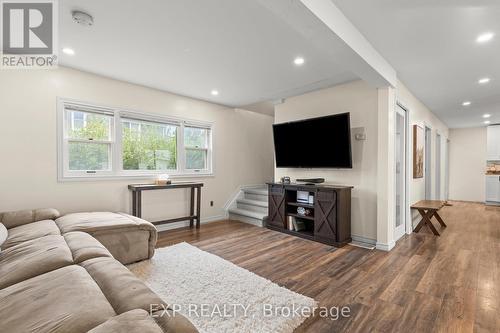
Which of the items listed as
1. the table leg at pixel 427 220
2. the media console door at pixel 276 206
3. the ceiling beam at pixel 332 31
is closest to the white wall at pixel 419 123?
the table leg at pixel 427 220

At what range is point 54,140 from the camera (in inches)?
130

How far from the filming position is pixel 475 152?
764 centimetres

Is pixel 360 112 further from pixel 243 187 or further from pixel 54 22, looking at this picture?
pixel 54 22

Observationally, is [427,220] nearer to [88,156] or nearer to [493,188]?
[493,188]

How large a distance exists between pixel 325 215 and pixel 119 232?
2750 millimetres

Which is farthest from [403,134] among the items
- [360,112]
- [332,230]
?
[332,230]

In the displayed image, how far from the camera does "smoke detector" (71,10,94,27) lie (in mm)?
2121

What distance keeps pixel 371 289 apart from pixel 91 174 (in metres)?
3.91

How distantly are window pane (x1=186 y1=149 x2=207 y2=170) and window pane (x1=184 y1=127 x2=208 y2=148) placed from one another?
0.42 ft

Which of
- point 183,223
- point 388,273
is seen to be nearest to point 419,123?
point 388,273

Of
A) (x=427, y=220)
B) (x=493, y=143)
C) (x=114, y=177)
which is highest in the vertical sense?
(x=493, y=143)

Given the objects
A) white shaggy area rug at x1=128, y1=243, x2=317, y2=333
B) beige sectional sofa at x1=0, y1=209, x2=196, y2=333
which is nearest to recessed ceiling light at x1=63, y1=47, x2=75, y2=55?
beige sectional sofa at x1=0, y1=209, x2=196, y2=333

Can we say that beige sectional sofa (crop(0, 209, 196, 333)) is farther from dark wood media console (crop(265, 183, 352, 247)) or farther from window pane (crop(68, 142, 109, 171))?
dark wood media console (crop(265, 183, 352, 247))

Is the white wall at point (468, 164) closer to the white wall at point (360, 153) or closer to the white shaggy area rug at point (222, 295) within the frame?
the white wall at point (360, 153)
